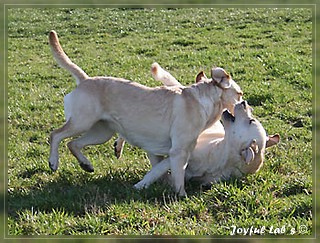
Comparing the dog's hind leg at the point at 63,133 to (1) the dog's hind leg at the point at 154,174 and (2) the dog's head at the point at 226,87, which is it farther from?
(2) the dog's head at the point at 226,87

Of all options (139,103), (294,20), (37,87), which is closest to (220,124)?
(139,103)

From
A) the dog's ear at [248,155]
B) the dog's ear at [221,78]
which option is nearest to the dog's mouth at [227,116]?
the dog's ear at [221,78]

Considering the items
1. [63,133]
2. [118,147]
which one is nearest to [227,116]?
[118,147]

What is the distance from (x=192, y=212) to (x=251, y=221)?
0.57m

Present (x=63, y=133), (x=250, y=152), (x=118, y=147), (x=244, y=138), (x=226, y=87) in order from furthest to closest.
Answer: (x=118, y=147), (x=226, y=87), (x=63, y=133), (x=244, y=138), (x=250, y=152)

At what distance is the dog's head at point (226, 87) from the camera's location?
6.37 metres

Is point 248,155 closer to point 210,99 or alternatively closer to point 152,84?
point 210,99

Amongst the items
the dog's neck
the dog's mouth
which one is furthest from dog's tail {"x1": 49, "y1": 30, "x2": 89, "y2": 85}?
the dog's mouth

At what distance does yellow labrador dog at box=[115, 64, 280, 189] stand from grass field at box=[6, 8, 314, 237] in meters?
0.18

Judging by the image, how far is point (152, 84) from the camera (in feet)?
33.1

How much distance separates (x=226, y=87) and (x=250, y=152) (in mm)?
830

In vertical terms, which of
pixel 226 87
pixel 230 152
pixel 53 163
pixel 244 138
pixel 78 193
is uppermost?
pixel 226 87

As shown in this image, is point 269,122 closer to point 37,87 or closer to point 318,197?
point 318,197

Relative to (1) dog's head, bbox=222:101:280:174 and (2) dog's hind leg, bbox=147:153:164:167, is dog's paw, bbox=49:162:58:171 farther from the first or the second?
(1) dog's head, bbox=222:101:280:174
